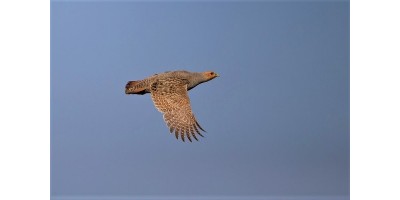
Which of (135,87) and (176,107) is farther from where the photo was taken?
(135,87)

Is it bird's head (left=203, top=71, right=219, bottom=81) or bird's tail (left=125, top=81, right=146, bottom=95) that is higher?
bird's head (left=203, top=71, right=219, bottom=81)

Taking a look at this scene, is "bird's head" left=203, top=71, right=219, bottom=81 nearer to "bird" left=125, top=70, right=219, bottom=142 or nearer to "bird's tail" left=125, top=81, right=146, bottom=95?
"bird" left=125, top=70, right=219, bottom=142

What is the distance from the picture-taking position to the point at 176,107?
7168 millimetres

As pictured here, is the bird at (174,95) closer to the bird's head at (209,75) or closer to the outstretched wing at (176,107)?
the outstretched wing at (176,107)

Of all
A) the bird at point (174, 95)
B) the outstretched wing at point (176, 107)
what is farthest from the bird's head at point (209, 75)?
the outstretched wing at point (176, 107)

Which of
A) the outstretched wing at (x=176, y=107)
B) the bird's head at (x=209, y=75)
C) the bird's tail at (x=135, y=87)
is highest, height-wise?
the bird's head at (x=209, y=75)

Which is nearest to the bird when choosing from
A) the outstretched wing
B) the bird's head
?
the outstretched wing

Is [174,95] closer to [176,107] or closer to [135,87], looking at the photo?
[176,107]

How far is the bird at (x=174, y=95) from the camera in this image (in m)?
7.07

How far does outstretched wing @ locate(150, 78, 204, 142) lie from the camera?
278 inches

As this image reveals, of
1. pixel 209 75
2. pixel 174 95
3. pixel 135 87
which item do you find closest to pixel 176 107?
pixel 174 95

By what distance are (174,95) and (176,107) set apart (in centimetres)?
24

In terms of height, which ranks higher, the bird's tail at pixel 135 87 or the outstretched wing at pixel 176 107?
the bird's tail at pixel 135 87
